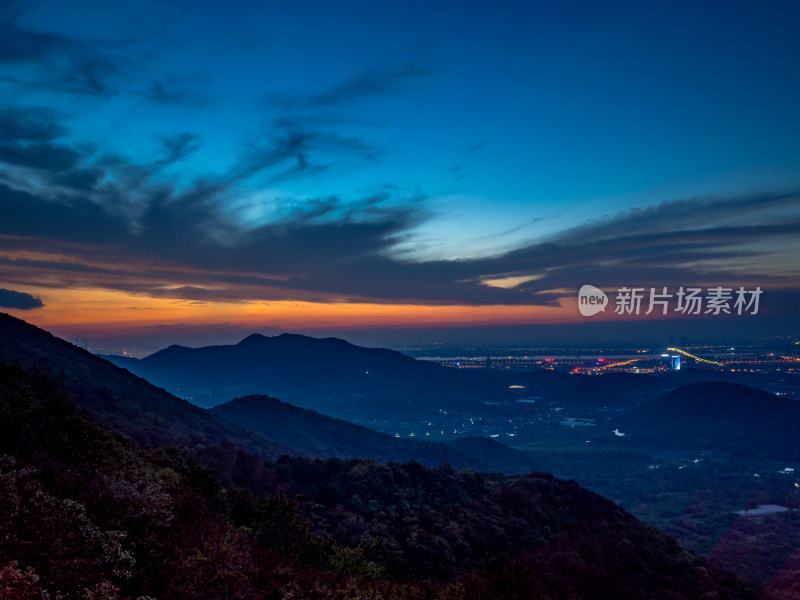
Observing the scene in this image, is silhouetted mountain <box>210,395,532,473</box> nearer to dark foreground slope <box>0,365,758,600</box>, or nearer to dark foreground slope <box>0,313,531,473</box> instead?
dark foreground slope <box>0,313,531,473</box>

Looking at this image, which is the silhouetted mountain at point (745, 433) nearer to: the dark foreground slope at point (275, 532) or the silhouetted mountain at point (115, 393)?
the dark foreground slope at point (275, 532)

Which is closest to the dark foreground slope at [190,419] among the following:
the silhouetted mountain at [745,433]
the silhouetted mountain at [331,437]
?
the silhouetted mountain at [331,437]

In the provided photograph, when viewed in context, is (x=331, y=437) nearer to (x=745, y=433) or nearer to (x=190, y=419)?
(x=190, y=419)

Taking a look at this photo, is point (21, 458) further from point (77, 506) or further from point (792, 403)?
point (792, 403)

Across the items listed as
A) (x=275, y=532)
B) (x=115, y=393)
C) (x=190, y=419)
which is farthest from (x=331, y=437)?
(x=275, y=532)

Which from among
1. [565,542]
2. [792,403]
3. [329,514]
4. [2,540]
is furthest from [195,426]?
[792,403]

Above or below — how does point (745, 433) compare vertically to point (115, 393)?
below
